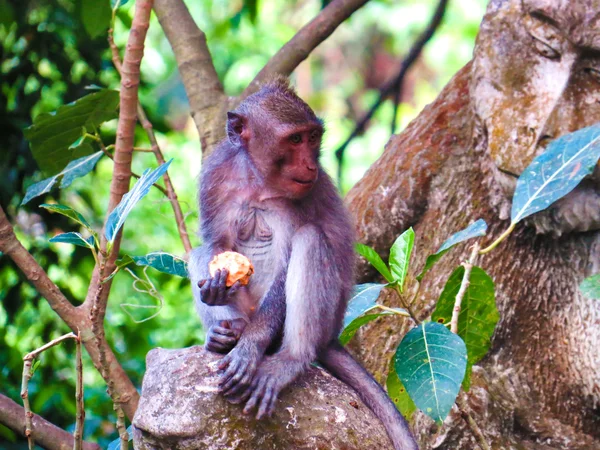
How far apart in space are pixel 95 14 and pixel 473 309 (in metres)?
2.90

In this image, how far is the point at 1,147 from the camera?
19.9 ft

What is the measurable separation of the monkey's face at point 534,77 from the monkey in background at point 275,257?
108cm

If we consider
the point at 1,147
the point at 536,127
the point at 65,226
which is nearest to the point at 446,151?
the point at 536,127

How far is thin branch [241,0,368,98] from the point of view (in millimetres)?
5508

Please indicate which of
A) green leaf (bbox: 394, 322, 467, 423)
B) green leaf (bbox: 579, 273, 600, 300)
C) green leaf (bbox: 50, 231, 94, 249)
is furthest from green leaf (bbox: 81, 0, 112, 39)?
green leaf (bbox: 579, 273, 600, 300)

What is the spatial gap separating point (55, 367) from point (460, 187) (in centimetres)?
352

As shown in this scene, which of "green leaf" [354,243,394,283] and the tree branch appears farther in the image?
the tree branch

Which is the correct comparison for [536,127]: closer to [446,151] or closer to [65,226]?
[446,151]

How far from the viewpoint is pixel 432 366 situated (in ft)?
10.1

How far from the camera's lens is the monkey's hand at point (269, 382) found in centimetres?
314

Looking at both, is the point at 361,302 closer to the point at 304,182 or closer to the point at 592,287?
the point at 304,182

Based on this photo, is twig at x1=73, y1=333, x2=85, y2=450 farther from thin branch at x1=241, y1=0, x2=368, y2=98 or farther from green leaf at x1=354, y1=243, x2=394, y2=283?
thin branch at x1=241, y1=0, x2=368, y2=98

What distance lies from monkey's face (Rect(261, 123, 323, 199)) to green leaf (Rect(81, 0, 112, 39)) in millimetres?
1601

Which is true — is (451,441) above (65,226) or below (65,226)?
below
